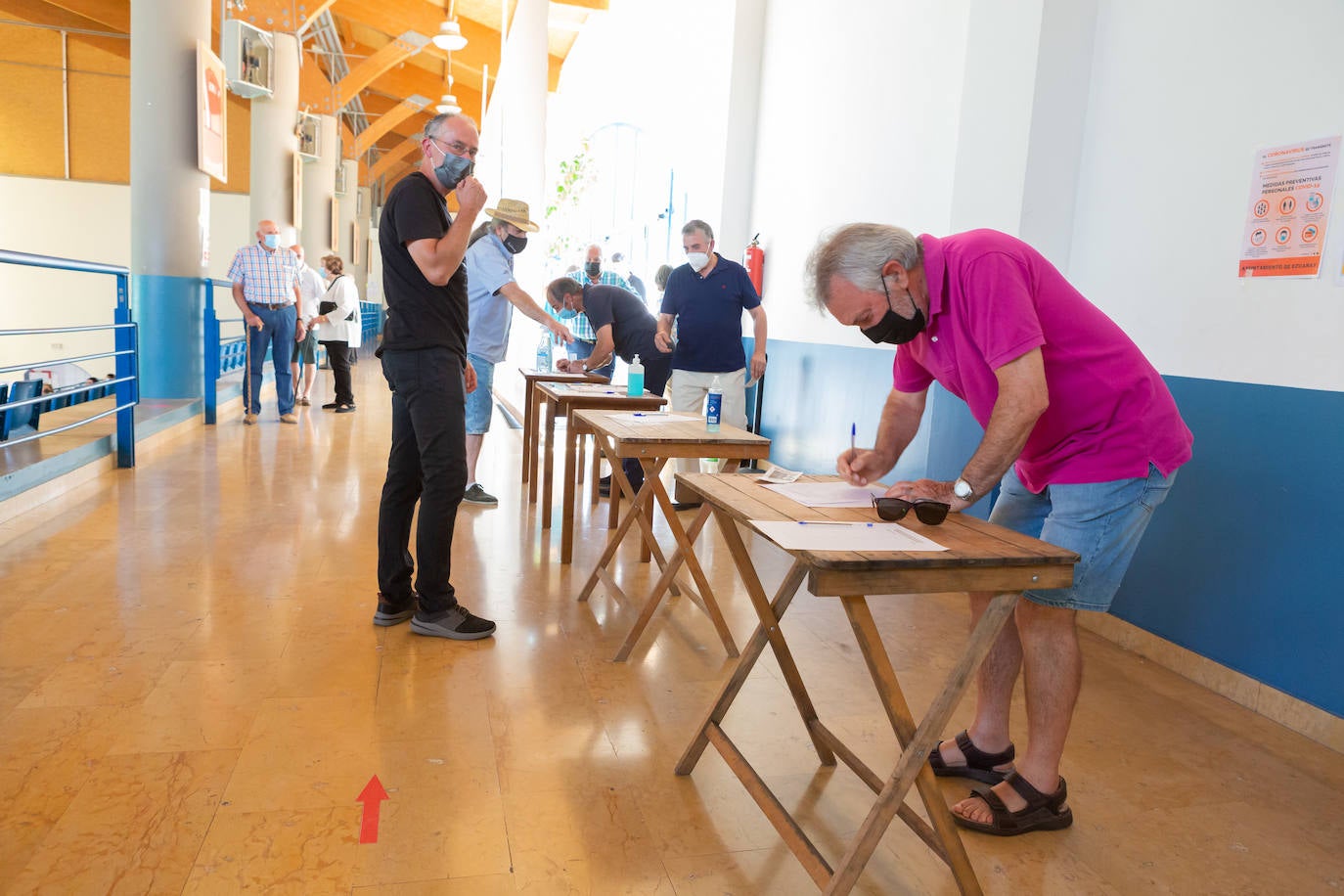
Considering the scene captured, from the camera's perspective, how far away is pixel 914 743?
1635mm

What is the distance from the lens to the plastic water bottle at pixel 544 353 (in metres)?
10.6

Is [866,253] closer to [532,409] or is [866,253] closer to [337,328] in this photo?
[532,409]

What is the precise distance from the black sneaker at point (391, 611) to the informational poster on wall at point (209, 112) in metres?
6.06

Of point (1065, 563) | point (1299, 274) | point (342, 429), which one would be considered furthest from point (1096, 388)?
point (342, 429)

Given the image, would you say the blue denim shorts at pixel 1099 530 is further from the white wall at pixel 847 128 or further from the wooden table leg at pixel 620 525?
the white wall at pixel 847 128

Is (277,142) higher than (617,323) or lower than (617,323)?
higher

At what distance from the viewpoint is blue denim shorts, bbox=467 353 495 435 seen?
4668mm

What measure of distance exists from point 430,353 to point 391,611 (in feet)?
3.00

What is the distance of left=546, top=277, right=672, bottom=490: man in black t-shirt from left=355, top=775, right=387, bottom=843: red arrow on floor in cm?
329

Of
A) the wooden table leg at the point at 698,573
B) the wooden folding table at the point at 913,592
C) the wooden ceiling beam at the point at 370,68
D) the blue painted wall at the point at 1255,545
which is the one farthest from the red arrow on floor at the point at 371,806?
the wooden ceiling beam at the point at 370,68

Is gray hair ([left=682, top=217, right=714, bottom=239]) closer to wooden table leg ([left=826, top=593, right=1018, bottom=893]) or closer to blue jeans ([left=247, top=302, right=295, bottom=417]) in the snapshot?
wooden table leg ([left=826, top=593, right=1018, bottom=893])

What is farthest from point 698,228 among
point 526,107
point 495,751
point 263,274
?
point 526,107

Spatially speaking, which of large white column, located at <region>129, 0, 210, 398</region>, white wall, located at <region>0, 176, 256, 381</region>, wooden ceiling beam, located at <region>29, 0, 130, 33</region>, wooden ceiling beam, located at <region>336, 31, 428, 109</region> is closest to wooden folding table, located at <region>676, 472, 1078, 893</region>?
large white column, located at <region>129, 0, 210, 398</region>

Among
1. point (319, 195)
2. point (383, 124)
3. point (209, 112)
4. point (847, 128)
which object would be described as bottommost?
point (847, 128)
